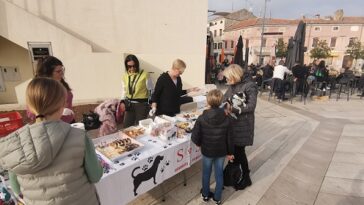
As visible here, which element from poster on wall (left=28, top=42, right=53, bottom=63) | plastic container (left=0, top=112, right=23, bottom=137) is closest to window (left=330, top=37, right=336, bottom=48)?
poster on wall (left=28, top=42, right=53, bottom=63)

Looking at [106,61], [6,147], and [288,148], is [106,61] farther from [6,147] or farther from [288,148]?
[6,147]

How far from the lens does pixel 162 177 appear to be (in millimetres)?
2500

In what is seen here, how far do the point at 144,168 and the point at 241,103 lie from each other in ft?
4.58

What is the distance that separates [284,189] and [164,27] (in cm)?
689

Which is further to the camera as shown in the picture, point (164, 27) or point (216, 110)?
point (164, 27)

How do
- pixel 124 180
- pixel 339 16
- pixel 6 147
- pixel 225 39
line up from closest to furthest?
pixel 6 147 → pixel 124 180 → pixel 339 16 → pixel 225 39

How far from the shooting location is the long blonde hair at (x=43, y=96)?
1.13 meters

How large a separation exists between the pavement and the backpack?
0.14 metres

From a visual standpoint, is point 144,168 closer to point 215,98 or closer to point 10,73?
point 215,98

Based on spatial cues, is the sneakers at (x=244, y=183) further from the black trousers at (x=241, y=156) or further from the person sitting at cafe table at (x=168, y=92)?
the person sitting at cafe table at (x=168, y=92)

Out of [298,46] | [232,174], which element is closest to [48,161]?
[232,174]

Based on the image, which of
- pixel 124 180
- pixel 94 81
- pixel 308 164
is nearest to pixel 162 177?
pixel 124 180

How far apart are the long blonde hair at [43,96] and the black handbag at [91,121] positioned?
1.79 meters

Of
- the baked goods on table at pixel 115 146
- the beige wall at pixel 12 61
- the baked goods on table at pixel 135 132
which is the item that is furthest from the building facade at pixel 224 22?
the baked goods on table at pixel 115 146
